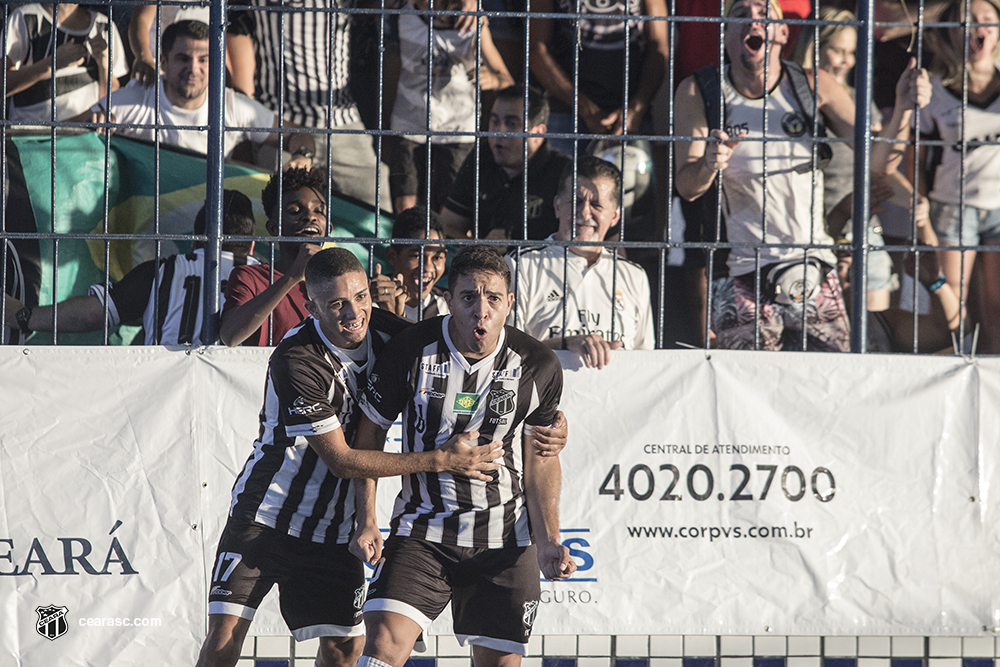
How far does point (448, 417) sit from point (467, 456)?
0.57 feet

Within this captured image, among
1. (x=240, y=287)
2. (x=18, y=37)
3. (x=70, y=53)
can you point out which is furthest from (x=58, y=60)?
(x=240, y=287)

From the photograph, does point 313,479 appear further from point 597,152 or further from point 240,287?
point 597,152

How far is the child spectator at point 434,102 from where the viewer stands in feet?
18.3

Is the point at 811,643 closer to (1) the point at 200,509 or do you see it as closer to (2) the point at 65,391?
(1) the point at 200,509

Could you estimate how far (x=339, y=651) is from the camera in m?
3.98

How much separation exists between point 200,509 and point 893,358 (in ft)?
10.7

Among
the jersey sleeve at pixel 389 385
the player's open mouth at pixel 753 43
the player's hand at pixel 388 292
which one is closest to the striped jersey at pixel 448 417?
the jersey sleeve at pixel 389 385

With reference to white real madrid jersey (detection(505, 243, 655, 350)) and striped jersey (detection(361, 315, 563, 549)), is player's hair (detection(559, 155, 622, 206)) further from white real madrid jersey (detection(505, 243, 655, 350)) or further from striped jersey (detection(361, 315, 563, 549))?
striped jersey (detection(361, 315, 563, 549))

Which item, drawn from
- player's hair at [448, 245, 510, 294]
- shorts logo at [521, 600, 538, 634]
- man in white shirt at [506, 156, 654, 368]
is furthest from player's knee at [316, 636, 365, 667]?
man in white shirt at [506, 156, 654, 368]

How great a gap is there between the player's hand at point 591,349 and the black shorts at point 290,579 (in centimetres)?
135

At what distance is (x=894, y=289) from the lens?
5.79m

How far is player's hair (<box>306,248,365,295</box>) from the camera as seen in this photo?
3.70 metres

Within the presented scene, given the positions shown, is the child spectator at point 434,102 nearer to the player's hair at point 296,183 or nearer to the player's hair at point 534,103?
the player's hair at point 534,103

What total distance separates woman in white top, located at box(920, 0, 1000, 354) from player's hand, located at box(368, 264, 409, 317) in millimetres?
3293
